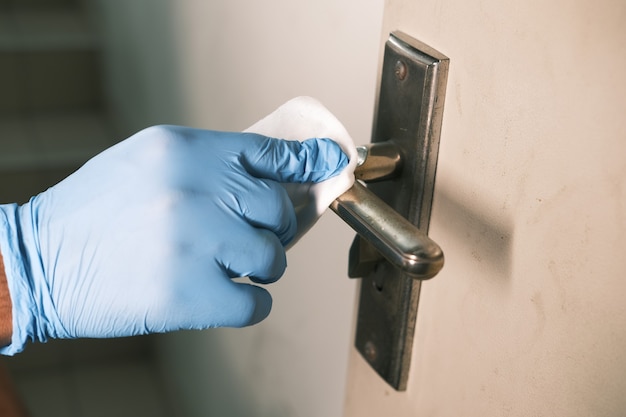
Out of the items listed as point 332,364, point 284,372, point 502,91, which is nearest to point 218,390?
point 284,372

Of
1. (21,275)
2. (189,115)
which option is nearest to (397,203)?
(21,275)

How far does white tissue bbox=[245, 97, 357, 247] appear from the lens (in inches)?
18.4

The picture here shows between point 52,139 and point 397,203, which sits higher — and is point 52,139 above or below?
below

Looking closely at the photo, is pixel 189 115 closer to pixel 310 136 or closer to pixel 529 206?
pixel 310 136

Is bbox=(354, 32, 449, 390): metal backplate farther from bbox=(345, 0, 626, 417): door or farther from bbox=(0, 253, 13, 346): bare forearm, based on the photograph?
bbox=(0, 253, 13, 346): bare forearm

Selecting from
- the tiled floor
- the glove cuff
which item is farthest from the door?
the tiled floor

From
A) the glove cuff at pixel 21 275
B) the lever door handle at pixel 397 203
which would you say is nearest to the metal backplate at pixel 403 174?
the lever door handle at pixel 397 203

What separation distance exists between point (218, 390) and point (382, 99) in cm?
83

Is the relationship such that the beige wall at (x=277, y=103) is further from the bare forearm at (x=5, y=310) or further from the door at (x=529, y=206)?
the bare forearm at (x=5, y=310)

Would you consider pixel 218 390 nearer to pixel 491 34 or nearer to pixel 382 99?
pixel 382 99

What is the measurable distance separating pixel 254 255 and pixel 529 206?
175mm

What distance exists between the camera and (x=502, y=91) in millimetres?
398

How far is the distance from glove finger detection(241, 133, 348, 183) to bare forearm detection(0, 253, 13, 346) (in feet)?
0.60

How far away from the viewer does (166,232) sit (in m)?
0.46
